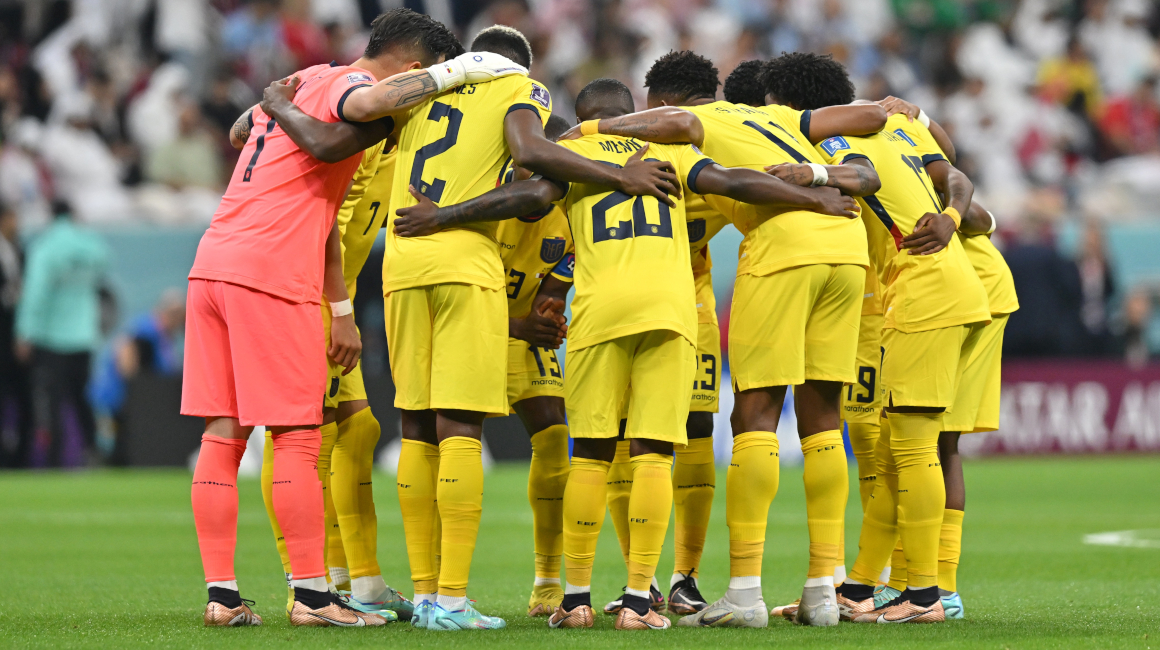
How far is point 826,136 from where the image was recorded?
597cm

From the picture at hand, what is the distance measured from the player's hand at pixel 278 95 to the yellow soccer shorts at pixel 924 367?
2.86 metres

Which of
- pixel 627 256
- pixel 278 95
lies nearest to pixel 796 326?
pixel 627 256

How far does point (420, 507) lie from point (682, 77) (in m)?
→ 2.29

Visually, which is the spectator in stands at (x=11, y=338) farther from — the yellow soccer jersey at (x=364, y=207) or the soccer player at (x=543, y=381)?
the soccer player at (x=543, y=381)

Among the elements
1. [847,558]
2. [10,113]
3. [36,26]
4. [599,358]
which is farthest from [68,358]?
[599,358]

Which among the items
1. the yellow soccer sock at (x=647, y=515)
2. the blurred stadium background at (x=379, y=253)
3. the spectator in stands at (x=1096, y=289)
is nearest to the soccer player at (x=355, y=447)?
the yellow soccer sock at (x=647, y=515)

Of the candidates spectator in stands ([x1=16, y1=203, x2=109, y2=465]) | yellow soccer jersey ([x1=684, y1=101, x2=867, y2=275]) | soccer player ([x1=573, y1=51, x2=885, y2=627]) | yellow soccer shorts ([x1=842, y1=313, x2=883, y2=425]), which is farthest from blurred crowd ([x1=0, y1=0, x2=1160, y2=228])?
soccer player ([x1=573, y1=51, x2=885, y2=627])

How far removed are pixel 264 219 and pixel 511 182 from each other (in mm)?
1033

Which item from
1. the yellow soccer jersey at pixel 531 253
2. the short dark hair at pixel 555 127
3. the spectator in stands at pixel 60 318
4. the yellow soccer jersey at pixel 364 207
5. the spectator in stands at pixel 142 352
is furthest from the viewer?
the spectator in stands at pixel 142 352

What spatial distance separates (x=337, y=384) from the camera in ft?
20.3

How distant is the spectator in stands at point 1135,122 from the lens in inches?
781

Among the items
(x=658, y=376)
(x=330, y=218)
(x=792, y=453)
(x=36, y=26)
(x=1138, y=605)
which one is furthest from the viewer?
(x=36, y=26)

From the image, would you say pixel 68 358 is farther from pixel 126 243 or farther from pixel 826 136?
pixel 826 136

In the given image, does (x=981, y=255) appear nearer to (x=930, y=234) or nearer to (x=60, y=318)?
(x=930, y=234)
